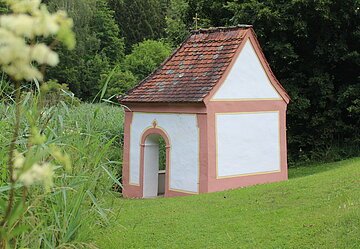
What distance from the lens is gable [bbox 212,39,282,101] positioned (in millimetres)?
12547

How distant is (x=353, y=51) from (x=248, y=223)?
11.4m

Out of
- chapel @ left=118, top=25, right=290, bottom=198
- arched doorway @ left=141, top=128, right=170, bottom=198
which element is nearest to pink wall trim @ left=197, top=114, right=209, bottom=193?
chapel @ left=118, top=25, right=290, bottom=198

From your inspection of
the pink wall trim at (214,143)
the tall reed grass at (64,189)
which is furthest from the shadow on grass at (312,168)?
the tall reed grass at (64,189)

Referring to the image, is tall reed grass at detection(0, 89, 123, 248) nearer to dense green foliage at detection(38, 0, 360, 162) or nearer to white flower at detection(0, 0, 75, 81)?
white flower at detection(0, 0, 75, 81)

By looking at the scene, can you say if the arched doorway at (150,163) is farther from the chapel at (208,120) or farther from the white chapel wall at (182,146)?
the white chapel wall at (182,146)

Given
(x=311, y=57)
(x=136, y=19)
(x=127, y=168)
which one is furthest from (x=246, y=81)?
(x=136, y=19)

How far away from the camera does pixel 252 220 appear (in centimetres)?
800

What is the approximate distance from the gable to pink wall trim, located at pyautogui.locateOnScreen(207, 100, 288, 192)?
0.45 feet

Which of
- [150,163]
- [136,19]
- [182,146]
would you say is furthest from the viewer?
[136,19]

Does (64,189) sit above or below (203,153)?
below

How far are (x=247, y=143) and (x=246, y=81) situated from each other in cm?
134

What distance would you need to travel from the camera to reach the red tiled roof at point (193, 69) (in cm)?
1252

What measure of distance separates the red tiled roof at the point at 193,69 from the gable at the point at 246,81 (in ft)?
0.81

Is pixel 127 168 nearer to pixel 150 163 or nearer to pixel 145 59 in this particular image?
pixel 150 163
